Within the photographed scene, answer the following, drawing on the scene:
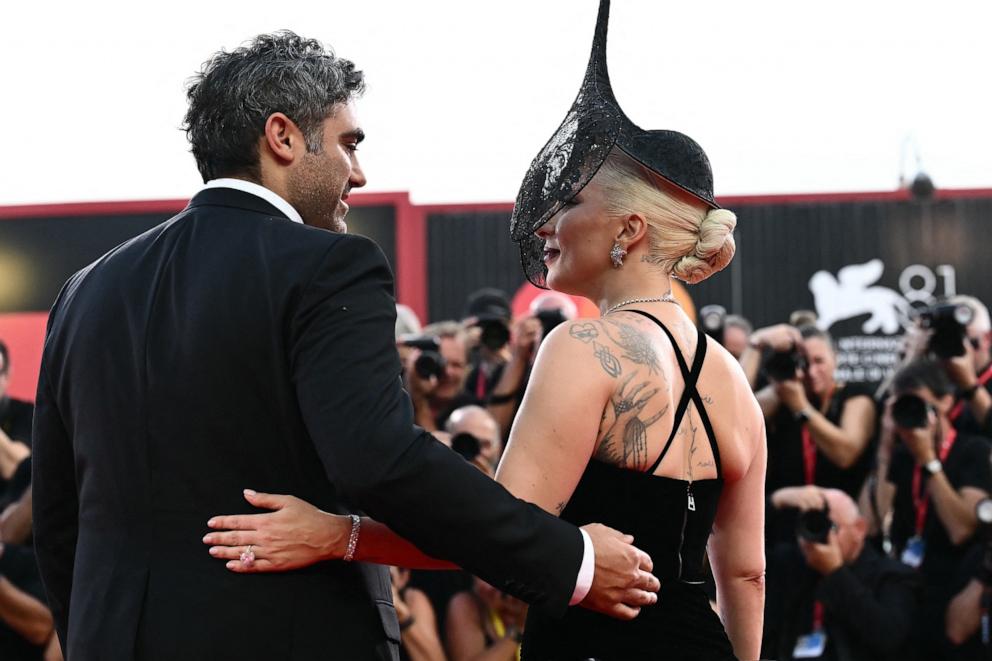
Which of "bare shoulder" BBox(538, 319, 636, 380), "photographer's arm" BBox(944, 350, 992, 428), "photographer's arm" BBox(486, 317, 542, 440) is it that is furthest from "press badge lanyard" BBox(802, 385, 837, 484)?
"bare shoulder" BBox(538, 319, 636, 380)

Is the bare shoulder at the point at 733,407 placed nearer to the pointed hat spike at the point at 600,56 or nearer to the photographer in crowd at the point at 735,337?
the pointed hat spike at the point at 600,56

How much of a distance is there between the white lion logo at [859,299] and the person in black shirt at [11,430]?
242 inches

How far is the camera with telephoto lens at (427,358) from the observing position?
5816mm

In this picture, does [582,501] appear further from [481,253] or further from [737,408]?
[481,253]

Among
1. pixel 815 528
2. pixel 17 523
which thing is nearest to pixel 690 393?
pixel 815 528

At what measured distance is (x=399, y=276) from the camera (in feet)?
33.7

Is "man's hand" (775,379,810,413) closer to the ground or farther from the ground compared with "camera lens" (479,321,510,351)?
closer to the ground

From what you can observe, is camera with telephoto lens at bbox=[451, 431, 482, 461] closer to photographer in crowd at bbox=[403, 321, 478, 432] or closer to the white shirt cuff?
photographer in crowd at bbox=[403, 321, 478, 432]

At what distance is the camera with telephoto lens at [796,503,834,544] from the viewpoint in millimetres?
5258

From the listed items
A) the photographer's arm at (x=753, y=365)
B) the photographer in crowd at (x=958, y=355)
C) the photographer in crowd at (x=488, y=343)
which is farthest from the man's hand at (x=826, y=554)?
the photographer in crowd at (x=488, y=343)

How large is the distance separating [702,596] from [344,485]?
2.61 ft

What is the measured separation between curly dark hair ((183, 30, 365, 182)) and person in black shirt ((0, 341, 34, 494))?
13.8 ft

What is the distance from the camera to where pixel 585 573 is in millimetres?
2084

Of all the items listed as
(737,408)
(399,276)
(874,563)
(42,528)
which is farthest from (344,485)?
(399,276)
